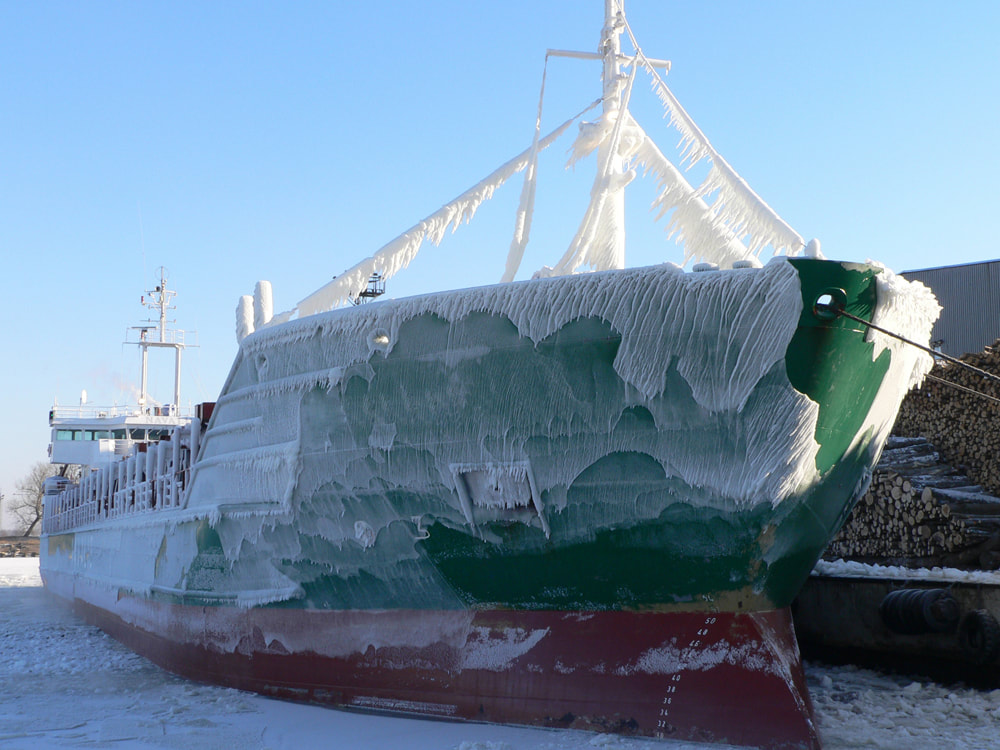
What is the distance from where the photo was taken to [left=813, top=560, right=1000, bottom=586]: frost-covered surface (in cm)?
709

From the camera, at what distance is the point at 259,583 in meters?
7.19

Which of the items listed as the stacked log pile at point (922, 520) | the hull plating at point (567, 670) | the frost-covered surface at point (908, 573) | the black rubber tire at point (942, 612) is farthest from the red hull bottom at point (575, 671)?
the stacked log pile at point (922, 520)

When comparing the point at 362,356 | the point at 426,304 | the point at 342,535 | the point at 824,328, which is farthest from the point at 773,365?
the point at 342,535

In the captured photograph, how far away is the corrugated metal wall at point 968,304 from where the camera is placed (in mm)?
13820

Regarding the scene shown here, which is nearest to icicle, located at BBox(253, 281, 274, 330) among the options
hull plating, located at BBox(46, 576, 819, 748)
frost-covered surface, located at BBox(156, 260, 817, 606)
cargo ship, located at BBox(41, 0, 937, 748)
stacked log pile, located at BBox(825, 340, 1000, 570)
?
cargo ship, located at BBox(41, 0, 937, 748)

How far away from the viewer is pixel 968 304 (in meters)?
14.1

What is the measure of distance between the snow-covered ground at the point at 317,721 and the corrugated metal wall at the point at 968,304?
8.27 metres

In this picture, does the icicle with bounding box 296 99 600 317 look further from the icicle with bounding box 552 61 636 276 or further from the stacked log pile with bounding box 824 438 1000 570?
the stacked log pile with bounding box 824 438 1000 570

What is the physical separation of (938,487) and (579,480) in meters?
6.61

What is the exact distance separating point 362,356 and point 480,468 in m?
1.25

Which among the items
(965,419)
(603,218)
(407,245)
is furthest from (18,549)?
(965,419)

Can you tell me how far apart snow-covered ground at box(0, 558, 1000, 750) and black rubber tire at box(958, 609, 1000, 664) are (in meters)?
0.27

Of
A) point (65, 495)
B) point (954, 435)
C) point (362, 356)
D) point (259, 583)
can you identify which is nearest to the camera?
point (362, 356)

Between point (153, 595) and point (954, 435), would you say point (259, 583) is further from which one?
point (954, 435)
